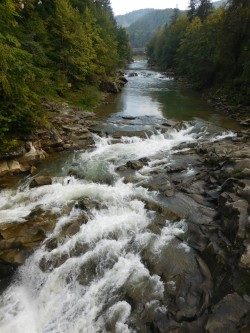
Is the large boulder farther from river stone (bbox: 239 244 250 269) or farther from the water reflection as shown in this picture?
river stone (bbox: 239 244 250 269)

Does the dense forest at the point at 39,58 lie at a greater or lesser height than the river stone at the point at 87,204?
greater

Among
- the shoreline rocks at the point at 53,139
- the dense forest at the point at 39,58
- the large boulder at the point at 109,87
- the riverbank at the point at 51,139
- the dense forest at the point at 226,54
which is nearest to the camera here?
the dense forest at the point at 39,58

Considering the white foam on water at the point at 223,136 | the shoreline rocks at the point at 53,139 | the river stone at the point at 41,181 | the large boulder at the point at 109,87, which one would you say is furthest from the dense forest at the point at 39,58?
the white foam on water at the point at 223,136

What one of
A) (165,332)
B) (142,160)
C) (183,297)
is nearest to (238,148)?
(142,160)

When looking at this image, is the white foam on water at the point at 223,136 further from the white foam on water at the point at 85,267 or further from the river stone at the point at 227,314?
the river stone at the point at 227,314

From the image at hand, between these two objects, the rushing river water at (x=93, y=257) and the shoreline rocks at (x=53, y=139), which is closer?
the rushing river water at (x=93, y=257)

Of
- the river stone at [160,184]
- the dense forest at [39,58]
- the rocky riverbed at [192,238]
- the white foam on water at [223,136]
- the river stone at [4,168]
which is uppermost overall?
the dense forest at [39,58]

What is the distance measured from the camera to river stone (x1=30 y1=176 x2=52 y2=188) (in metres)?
11.9

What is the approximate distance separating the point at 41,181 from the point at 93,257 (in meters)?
5.08

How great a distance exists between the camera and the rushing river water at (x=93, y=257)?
22.9ft

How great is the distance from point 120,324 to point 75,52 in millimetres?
25667

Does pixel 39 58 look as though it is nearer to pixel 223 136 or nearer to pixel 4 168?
pixel 4 168

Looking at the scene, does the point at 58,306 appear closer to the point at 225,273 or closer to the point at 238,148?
the point at 225,273

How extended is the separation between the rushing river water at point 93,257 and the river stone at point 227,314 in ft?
3.28
